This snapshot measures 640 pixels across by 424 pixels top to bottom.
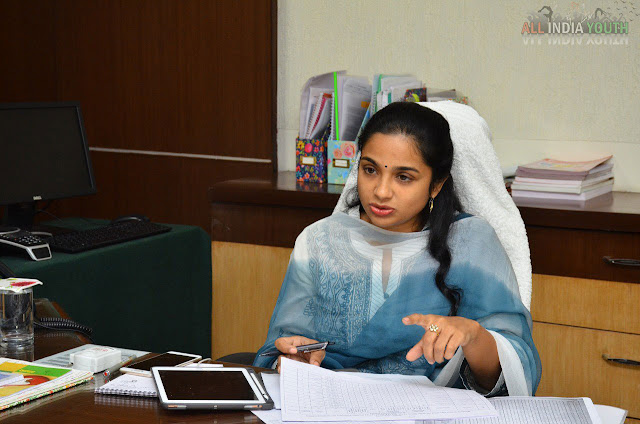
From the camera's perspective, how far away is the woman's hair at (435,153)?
5.81 feet

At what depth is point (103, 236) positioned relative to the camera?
2.71m

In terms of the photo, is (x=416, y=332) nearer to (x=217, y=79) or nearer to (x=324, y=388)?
(x=324, y=388)

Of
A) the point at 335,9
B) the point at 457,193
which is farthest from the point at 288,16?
the point at 457,193

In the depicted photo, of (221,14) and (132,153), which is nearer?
(221,14)

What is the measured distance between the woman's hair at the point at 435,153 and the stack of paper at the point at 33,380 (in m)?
0.81

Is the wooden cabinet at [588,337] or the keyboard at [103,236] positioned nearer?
the wooden cabinet at [588,337]

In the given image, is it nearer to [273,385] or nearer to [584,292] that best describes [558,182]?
[584,292]

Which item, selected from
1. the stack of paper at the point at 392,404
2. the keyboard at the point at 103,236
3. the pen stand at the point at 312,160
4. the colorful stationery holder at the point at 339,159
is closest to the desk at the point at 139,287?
the keyboard at the point at 103,236

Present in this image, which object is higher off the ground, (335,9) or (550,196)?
(335,9)

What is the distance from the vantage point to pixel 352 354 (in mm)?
1779

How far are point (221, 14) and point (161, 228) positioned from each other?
1.14 metres

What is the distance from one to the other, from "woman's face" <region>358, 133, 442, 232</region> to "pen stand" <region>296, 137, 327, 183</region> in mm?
1190

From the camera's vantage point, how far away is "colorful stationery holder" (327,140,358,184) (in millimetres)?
2889

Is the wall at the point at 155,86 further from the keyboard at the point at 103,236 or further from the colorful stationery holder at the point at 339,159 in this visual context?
the keyboard at the point at 103,236
